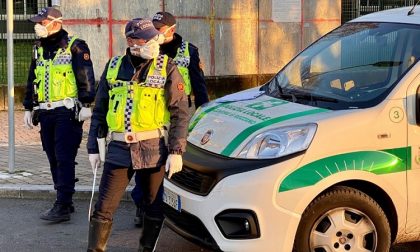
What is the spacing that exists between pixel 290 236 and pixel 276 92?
4.90 ft

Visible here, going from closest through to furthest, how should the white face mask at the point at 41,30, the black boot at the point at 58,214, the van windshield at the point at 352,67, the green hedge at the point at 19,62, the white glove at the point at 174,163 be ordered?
the white glove at the point at 174,163 → the van windshield at the point at 352,67 → the white face mask at the point at 41,30 → the black boot at the point at 58,214 → the green hedge at the point at 19,62

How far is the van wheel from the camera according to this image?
15.0 feet

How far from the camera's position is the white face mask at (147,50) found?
470 centimetres

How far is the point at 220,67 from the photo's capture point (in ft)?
45.0

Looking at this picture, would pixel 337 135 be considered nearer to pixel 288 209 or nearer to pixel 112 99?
pixel 288 209

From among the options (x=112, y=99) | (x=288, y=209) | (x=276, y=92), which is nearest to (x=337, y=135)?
(x=288, y=209)

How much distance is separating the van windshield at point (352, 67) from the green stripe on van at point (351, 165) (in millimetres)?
377

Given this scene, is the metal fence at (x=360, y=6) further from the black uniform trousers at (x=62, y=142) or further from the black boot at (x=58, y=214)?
the black boot at (x=58, y=214)

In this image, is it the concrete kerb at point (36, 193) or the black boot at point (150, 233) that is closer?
the black boot at point (150, 233)

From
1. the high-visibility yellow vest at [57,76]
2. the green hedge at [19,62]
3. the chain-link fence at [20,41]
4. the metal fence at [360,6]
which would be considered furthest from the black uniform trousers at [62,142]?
the metal fence at [360,6]

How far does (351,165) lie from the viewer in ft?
15.0

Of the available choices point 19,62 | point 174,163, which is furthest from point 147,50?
point 19,62

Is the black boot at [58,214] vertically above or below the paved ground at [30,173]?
below

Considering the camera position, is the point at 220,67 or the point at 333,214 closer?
the point at 333,214
